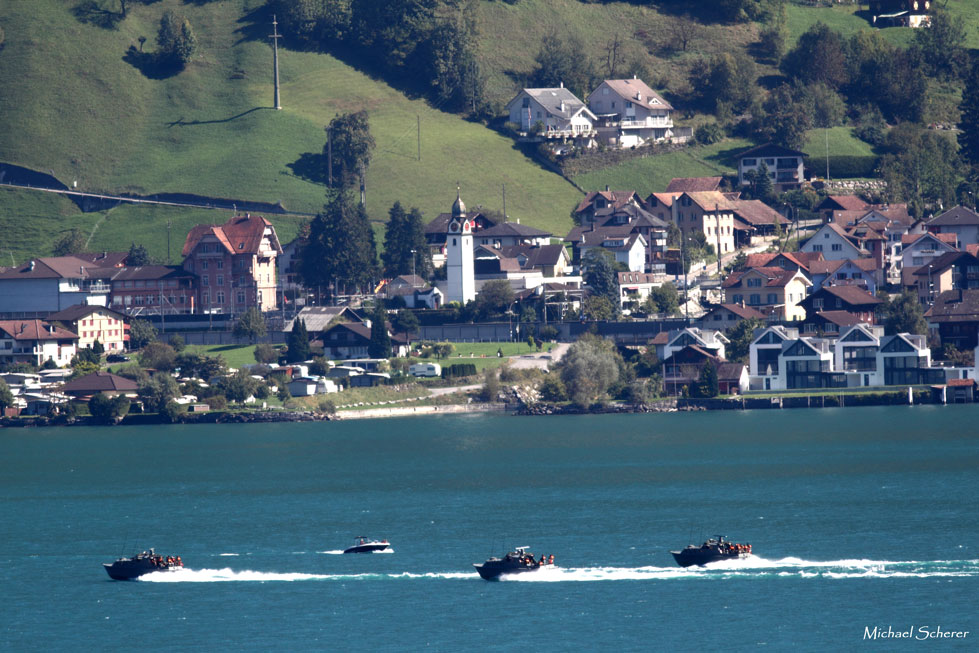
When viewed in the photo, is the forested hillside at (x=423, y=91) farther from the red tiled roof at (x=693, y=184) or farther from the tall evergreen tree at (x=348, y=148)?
the red tiled roof at (x=693, y=184)

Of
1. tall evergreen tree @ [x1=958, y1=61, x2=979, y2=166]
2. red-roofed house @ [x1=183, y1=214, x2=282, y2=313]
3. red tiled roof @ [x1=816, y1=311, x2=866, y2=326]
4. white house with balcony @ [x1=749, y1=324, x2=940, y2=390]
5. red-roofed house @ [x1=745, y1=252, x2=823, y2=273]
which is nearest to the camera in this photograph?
white house with balcony @ [x1=749, y1=324, x2=940, y2=390]

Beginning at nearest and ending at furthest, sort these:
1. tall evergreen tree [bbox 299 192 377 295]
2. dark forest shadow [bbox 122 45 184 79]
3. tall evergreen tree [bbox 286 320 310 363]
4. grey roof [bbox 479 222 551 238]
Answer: tall evergreen tree [bbox 286 320 310 363] < tall evergreen tree [bbox 299 192 377 295] < grey roof [bbox 479 222 551 238] < dark forest shadow [bbox 122 45 184 79]

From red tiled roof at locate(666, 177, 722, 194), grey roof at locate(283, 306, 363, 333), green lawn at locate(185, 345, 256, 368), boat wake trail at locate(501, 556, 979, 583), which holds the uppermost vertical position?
red tiled roof at locate(666, 177, 722, 194)

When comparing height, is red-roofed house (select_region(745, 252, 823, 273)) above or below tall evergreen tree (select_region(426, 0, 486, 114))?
below

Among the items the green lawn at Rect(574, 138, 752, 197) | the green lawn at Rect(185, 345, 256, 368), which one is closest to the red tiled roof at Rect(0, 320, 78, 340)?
the green lawn at Rect(185, 345, 256, 368)

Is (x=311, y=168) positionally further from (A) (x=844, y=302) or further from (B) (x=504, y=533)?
(B) (x=504, y=533)

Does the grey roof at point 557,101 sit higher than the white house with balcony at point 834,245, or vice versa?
the grey roof at point 557,101

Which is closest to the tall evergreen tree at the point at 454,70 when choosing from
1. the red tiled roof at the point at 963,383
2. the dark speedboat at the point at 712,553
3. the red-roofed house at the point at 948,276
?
the red-roofed house at the point at 948,276

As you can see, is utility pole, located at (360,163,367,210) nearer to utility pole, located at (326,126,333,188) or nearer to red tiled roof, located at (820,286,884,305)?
utility pole, located at (326,126,333,188)
